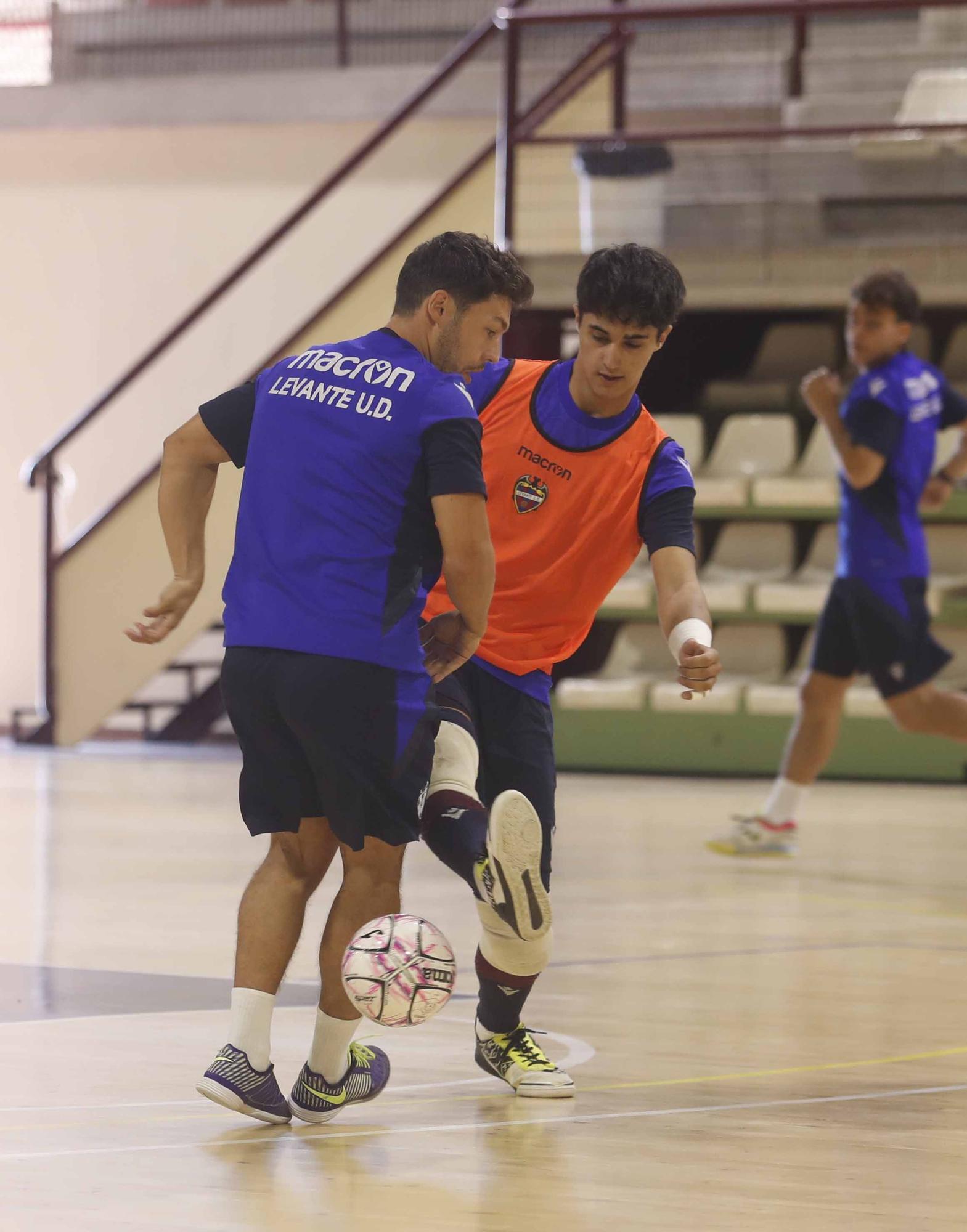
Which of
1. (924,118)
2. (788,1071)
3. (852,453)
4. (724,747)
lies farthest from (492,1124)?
(924,118)

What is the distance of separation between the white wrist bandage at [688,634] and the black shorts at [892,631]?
300cm

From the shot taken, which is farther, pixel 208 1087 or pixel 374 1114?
pixel 374 1114

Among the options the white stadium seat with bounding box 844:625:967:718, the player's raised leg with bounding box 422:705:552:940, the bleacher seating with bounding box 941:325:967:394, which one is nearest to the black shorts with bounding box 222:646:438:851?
the player's raised leg with bounding box 422:705:552:940

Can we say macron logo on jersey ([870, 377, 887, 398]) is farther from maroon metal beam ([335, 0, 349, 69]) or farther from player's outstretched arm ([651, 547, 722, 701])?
maroon metal beam ([335, 0, 349, 69])

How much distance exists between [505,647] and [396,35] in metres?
9.88

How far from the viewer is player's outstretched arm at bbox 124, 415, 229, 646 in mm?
2943

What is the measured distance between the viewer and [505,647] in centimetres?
333

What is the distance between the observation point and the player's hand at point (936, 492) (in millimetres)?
6430

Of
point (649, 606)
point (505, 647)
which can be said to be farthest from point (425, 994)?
point (649, 606)

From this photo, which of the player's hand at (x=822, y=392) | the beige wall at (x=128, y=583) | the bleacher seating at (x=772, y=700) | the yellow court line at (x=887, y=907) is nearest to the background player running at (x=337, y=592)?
the yellow court line at (x=887, y=907)

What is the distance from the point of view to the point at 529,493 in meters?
3.31

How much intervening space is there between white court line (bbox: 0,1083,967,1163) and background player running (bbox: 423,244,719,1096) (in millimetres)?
165

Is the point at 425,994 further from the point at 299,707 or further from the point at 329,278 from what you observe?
the point at 329,278

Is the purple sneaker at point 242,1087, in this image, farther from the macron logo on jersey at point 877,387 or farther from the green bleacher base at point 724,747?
the green bleacher base at point 724,747
